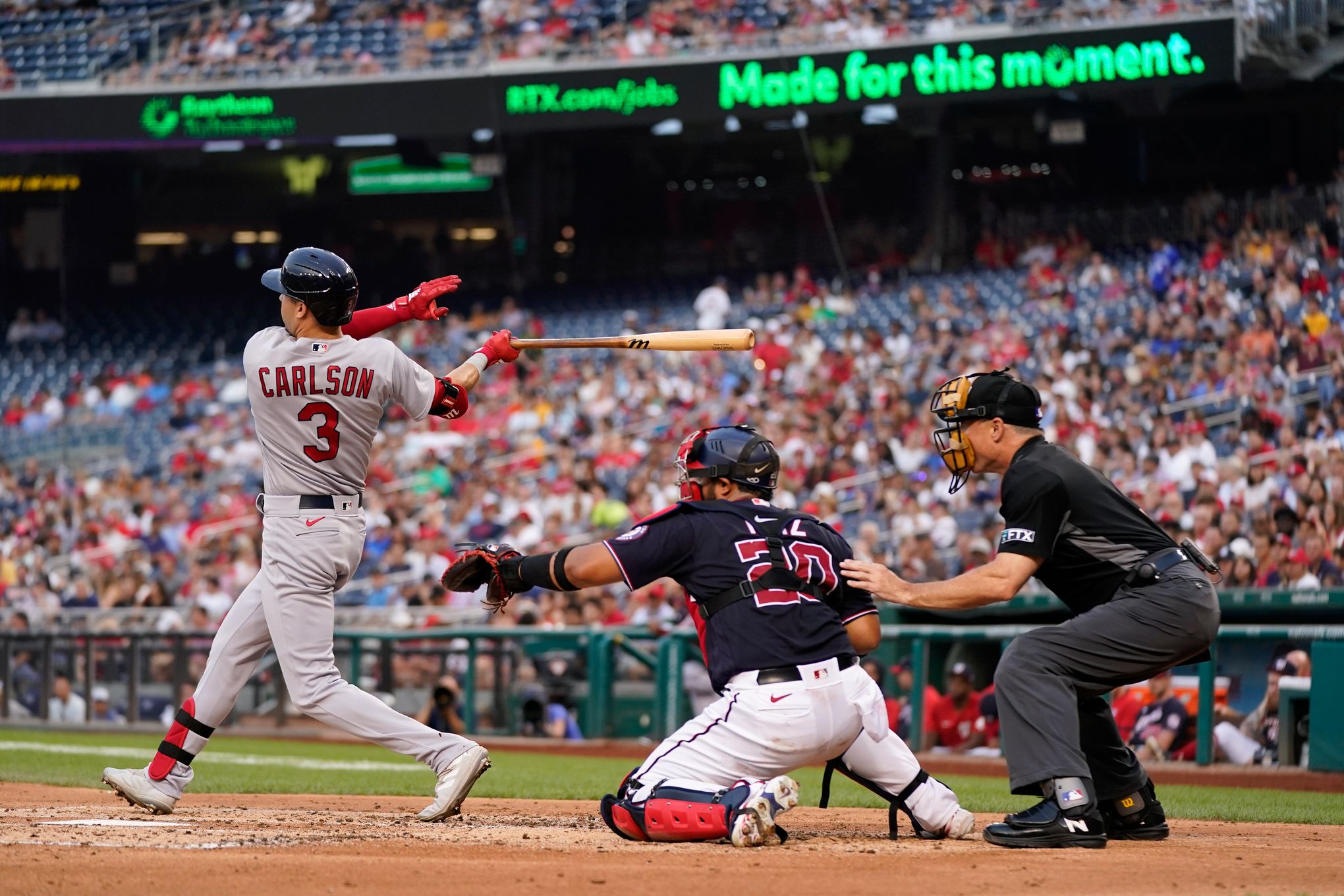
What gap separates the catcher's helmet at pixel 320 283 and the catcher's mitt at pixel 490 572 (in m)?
0.97

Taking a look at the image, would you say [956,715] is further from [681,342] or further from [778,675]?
[778,675]

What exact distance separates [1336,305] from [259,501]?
1196 centimetres

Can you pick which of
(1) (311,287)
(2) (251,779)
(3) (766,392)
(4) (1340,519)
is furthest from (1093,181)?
(1) (311,287)

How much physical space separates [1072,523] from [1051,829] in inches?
34.2

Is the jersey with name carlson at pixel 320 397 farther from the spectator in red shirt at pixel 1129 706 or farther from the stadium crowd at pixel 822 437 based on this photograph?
the stadium crowd at pixel 822 437

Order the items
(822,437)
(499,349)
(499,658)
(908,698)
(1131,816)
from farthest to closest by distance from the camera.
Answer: (822,437), (499,658), (908,698), (499,349), (1131,816)

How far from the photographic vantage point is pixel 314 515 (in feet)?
17.1

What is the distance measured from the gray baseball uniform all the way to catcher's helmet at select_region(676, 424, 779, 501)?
3.08ft

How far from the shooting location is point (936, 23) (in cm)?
1852

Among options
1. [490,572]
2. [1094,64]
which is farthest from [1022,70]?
[490,572]

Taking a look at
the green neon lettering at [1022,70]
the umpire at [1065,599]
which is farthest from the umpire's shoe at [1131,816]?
the green neon lettering at [1022,70]

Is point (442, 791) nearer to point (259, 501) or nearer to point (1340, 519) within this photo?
point (259, 501)

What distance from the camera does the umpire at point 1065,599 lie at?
15.3 ft

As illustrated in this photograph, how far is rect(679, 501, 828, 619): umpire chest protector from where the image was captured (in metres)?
4.64
